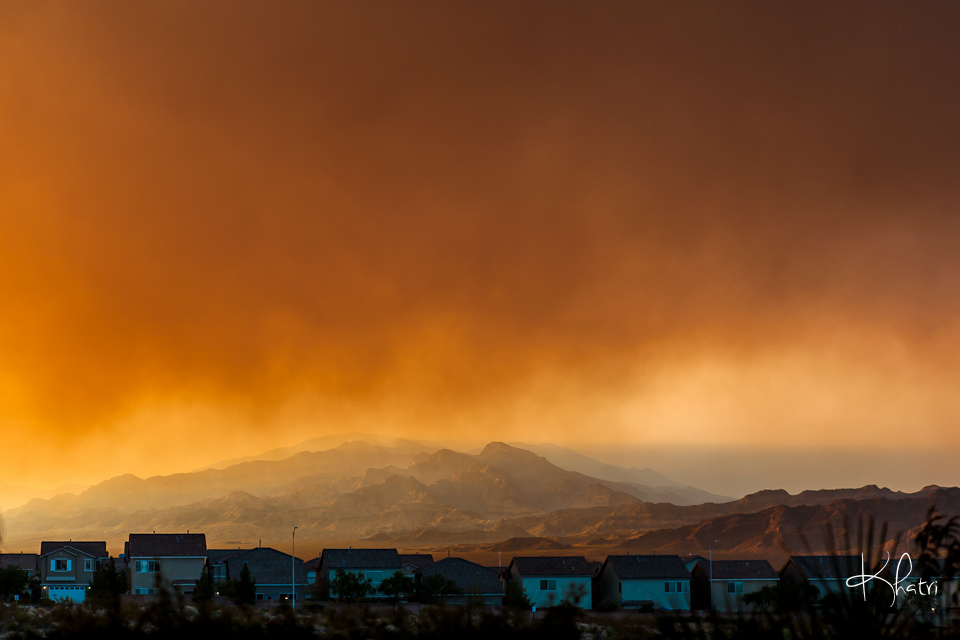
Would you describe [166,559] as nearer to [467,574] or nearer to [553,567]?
[467,574]

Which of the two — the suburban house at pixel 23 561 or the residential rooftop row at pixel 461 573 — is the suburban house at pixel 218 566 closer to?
the residential rooftop row at pixel 461 573

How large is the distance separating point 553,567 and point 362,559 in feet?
56.1

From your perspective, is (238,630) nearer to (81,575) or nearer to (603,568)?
(603,568)

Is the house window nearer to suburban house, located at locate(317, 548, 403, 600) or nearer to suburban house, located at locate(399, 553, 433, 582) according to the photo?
suburban house, located at locate(317, 548, 403, 600)

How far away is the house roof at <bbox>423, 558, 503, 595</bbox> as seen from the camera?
222 feet

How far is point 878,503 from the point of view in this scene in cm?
18212

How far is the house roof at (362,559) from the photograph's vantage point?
6919 cm

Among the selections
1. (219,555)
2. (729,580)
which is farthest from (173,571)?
(729,580)

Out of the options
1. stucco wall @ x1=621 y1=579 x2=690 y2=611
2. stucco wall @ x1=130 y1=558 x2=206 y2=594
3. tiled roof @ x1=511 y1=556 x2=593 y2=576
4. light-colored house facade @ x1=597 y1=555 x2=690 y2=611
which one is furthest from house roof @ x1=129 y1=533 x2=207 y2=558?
stucco wall @ x1=621 y1=579 x2=690 y2=611

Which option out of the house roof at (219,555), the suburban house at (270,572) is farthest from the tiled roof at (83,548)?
the suburban house at (270,572)

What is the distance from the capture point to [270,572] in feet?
230

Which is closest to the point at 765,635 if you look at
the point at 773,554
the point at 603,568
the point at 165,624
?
the point at 165,624

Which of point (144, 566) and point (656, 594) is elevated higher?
point (144, 566)

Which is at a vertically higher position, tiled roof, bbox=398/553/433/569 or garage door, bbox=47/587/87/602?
tiled roof, bbox=398/553/433/569
